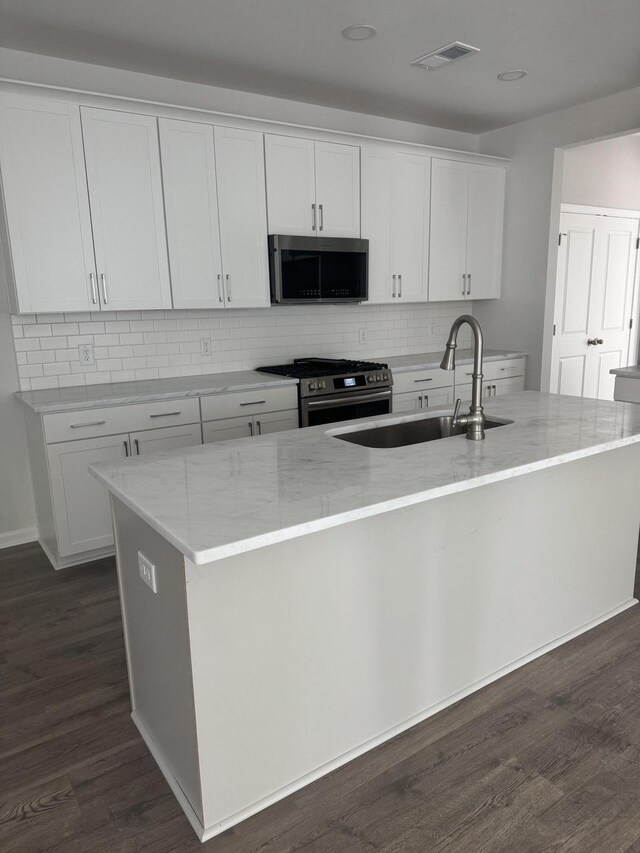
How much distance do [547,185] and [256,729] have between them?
4.76 m

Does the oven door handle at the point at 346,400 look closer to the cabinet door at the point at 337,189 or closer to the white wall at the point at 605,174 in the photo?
the cabinet door at the point at 337,189

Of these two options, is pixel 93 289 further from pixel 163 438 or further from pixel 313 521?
pixel 313 521

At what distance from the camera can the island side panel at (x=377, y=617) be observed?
1.71m

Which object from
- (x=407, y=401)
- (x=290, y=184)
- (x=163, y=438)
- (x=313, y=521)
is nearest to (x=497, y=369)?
(x=407, y=401)

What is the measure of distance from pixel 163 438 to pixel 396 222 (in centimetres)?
252

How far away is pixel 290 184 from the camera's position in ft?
13.6

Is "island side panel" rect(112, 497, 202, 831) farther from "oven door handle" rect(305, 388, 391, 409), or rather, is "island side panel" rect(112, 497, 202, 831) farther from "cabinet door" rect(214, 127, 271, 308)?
"cabinet door" rect(214, 127, 271, 308)

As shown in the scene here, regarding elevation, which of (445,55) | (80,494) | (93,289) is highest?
(445,55)

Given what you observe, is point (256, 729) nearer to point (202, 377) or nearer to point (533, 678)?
point (533, 678)

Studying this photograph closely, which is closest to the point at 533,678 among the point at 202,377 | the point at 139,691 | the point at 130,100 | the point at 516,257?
the point at 139,691

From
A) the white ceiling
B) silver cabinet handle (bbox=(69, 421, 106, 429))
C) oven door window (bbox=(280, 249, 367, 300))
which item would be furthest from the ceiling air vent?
silver cabinet handle (bbox=(69, 421, 106, 429))

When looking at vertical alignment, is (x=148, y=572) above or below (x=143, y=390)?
below

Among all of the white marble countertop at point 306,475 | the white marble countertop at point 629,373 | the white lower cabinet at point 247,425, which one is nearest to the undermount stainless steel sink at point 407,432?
the white marble countertop at point 306,475

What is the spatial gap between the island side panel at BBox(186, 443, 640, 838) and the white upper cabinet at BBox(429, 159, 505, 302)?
111 inches
